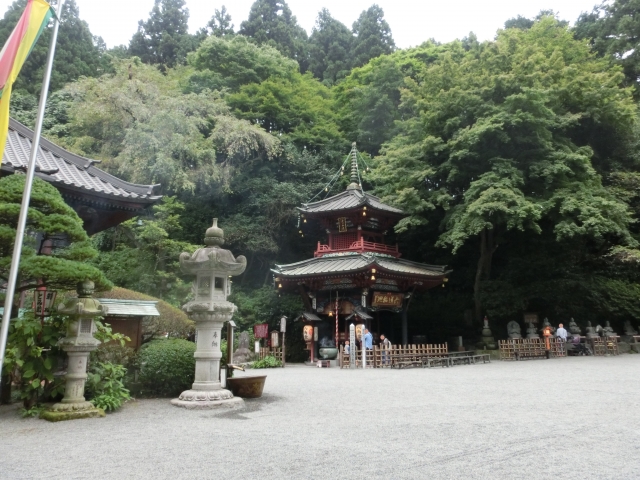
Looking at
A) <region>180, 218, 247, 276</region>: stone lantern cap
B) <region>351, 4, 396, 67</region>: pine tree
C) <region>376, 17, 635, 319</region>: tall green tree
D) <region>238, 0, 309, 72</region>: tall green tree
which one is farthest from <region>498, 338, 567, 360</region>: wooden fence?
<region>238, 0, 309, 72</region>: tall green tree

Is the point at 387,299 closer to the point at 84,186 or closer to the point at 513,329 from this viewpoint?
the point at 513,329

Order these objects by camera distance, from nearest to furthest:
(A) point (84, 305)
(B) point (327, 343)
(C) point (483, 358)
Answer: (A) point (84, 305) → (C) point (483, 358) → (B) point (327, 343)

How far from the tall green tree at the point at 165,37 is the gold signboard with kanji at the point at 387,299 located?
3243 cm

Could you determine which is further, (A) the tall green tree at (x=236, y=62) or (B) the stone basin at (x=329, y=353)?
(A) the tall green tree at (x=236, y=62)

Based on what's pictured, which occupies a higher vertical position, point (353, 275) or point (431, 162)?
point (431, 162)

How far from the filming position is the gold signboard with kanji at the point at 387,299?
2183 centimetres

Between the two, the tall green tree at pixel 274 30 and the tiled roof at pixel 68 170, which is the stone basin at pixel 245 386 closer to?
the tiled roof at pixel 68 170

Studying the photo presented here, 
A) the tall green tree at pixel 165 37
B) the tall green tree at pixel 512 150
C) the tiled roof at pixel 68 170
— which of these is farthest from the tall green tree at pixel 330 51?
the tiled roof at pixel 68 170

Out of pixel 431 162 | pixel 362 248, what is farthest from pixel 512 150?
pixel 362 248

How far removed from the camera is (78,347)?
7.88 metres

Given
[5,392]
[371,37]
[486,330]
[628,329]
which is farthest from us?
[371,37]

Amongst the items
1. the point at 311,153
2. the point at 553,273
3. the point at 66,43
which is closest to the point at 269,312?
the point at 311,153

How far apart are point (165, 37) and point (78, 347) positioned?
45600mm

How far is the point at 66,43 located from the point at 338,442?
40172mm
